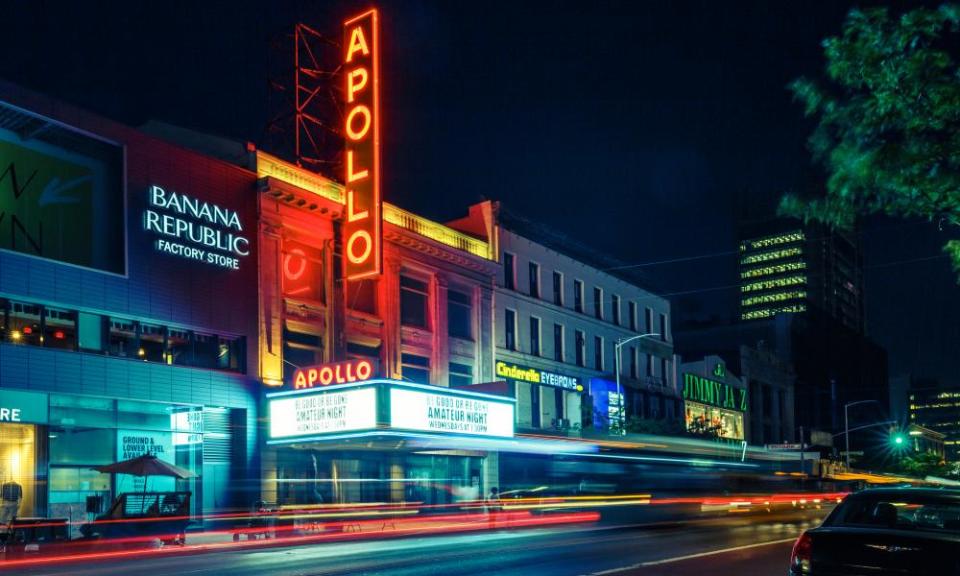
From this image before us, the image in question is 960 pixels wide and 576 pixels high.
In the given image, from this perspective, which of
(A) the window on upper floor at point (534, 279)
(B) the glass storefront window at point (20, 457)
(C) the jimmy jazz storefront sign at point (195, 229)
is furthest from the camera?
(A) the window on upper floor at point (534, 279)

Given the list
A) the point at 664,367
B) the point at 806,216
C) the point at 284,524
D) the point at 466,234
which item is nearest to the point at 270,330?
the point at 284,524

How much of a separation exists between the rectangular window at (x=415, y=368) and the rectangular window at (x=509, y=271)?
7480 millimetres

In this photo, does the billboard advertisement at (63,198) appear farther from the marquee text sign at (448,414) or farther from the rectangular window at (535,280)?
the rectangular window at (535,280)

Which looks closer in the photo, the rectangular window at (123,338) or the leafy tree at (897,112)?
the leafy tree at (897,112)

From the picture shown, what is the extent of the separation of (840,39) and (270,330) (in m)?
24.4

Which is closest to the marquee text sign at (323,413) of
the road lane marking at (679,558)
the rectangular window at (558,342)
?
the road lane marking at (679,558)

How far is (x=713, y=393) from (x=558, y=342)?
23.0 metres

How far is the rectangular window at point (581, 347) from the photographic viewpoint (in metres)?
52.8

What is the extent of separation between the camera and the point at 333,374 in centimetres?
3306

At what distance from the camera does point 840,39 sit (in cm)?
1312

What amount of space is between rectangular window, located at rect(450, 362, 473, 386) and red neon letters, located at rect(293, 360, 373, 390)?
1041cm

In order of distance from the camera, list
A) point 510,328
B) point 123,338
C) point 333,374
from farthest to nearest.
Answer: point 510,328 < point 333,374 < point 123,338

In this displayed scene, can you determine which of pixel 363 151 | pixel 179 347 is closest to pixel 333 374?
pixel 179 347

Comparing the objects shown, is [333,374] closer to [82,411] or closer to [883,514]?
[82,411]
